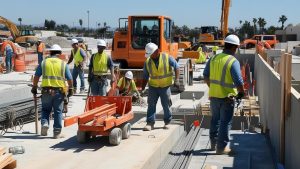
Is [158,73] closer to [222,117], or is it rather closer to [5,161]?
[222,117]

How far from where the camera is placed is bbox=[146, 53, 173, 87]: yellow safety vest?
919 cm

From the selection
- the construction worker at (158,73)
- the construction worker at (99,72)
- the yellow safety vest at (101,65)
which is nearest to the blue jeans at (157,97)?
the construction worker at (158,73)

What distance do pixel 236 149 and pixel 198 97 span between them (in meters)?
7.18

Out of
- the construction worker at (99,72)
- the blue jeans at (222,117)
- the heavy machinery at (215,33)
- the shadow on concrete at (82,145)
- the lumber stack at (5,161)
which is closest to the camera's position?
the lumber stack at (5,161)

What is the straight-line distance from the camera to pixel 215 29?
1767 inches

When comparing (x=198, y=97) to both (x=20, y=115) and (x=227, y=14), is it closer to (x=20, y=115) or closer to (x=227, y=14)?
(x=20, y=115)

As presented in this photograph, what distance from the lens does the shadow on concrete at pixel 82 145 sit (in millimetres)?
8195

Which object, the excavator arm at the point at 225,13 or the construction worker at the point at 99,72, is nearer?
the construction worker at the point at 99,72

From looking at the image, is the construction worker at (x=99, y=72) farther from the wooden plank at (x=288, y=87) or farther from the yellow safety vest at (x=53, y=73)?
the wooden plank at (x=288, y=87)

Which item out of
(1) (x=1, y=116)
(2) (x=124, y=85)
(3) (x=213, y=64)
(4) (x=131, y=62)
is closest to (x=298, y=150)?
(3) (x=213, y=64)

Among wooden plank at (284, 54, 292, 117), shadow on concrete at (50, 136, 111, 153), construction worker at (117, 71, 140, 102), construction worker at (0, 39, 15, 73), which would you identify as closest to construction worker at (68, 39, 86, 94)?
construction worker at (117, 71, 140, 102)

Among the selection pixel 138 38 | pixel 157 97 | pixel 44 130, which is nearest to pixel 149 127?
pixel 157 97

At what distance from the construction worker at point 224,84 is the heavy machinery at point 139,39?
27.7 feet

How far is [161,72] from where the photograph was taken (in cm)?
920
